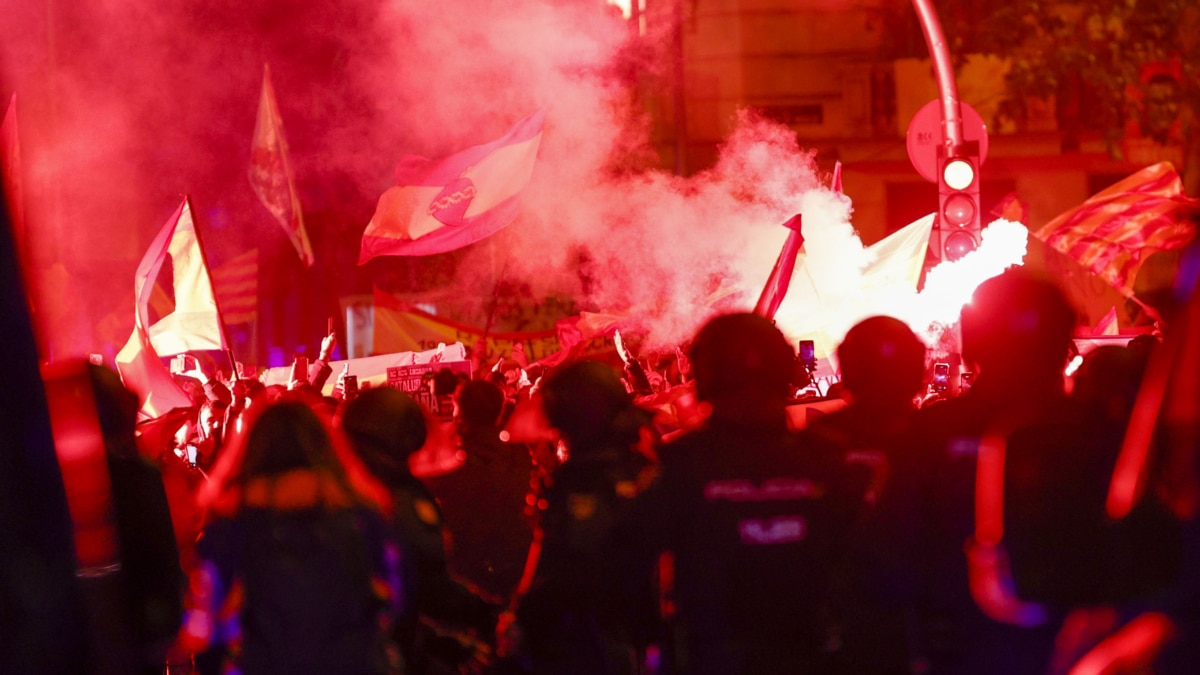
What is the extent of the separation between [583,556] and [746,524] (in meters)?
0.54

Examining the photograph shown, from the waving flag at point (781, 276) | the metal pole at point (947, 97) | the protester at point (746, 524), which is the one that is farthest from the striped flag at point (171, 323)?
the protester at point (746, 524)

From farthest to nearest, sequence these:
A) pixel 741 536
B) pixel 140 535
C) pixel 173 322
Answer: pixel 173 322
pixel 140 535
pixel 741 536

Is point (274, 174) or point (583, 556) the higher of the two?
point (274, 174)

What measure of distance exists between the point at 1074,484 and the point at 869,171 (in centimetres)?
2129

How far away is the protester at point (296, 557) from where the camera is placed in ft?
11.1

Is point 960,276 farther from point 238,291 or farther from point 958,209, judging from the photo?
point 238,291

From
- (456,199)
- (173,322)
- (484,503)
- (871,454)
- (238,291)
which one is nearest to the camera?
(871,454)

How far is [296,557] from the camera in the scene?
341 cm

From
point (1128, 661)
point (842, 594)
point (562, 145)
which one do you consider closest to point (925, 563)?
point (842, 594)

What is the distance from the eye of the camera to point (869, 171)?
23.6m

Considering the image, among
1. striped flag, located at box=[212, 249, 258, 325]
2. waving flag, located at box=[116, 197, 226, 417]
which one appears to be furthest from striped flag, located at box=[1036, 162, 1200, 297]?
striped flag, located at box=[212, 249, 258, 325]

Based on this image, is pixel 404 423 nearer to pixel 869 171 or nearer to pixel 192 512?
pixel 192 512

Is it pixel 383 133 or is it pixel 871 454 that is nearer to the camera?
pixel 871 454

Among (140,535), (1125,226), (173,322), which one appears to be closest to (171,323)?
(173,322)
